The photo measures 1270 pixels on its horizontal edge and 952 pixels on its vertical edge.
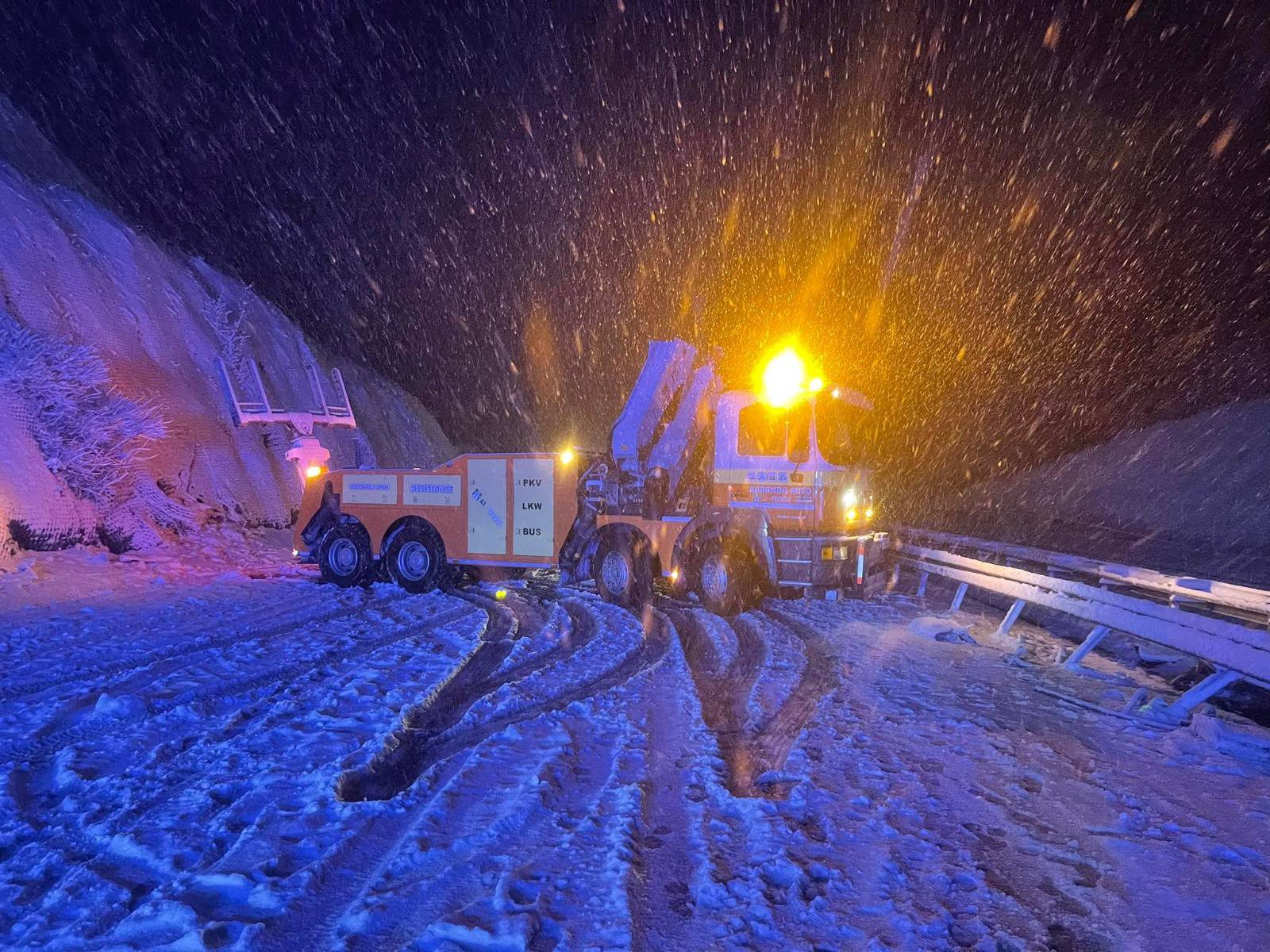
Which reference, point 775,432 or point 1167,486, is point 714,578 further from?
point 1167,486

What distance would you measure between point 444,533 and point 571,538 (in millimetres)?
2239

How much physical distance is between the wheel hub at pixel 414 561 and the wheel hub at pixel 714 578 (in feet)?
14.9

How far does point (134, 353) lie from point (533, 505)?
13.3m

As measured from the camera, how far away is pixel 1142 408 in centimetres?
3409

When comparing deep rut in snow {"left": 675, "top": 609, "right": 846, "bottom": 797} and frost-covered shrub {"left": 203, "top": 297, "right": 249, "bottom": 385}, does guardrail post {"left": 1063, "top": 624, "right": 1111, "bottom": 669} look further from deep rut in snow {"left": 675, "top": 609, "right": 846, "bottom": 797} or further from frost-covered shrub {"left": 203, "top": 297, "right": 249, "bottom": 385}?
frost-covered shrub {"left": 203, "top": 297, "right": 249, "bottom": 385}

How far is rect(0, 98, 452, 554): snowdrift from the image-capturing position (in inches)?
501

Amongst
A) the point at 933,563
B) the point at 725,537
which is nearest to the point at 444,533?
the point at 725,537

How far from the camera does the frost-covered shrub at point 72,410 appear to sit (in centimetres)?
1288

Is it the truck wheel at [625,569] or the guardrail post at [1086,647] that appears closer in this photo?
the guardrail post at [1086,647]

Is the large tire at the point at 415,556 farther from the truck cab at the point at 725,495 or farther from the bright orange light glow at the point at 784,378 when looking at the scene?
the bright orange light glow at the point at 784,378

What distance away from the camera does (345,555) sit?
12234 mm

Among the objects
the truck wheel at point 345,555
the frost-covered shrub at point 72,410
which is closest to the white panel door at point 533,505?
the truck wheel at point 345,555

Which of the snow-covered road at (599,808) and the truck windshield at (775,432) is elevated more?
the truck windshield at (775,432)

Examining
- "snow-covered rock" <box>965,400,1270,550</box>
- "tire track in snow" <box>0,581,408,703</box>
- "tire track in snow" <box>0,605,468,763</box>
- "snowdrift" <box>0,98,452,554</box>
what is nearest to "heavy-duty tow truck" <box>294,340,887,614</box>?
"tire track in snow" <box>0,581,408,703</box>
